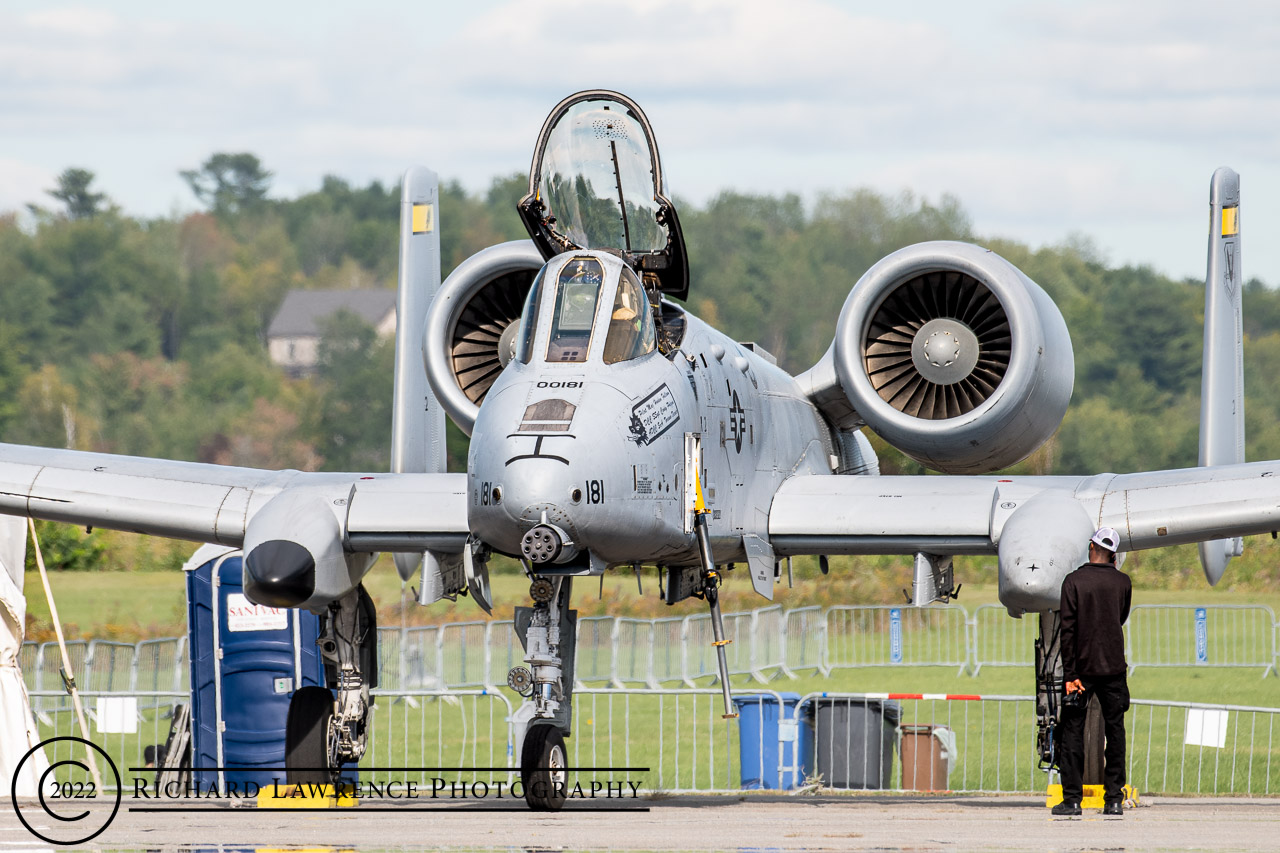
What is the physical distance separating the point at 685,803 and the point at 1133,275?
68710 millimetres

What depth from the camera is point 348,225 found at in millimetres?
119688

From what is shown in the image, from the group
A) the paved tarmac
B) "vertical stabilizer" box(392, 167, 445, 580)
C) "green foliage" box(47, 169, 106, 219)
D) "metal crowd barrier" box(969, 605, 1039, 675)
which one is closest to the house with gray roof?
"green foliage" box(47, 169, 106, 219)

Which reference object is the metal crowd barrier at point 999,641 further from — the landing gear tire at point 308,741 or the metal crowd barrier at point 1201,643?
the landing gear tire at point 308,741

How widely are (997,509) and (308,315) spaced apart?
92.8 meters

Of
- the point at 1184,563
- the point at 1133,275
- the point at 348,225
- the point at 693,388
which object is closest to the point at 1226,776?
the point at 693,388

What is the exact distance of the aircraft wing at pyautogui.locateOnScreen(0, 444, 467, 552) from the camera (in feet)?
41.3

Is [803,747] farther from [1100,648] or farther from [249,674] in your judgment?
[1100,648]

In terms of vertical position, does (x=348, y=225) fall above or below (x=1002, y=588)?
above

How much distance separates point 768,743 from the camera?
632 inches

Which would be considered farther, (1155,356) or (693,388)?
(1155,356)

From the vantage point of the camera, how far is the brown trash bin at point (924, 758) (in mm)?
15484

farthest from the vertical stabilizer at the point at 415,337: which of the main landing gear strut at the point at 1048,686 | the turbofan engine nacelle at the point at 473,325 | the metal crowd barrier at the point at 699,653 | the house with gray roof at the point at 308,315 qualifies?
the house with gray roof at the point at 308,315

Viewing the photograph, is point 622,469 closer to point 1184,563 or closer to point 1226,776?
point 1226,776

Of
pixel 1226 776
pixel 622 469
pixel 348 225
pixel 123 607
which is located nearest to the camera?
pixel 622 469
